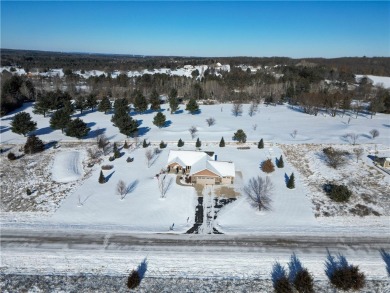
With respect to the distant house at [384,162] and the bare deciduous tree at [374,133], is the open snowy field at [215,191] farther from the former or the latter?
the distant house at [384,162]

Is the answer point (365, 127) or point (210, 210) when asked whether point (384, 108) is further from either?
point (210, 210)

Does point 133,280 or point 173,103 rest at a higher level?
point 173,103

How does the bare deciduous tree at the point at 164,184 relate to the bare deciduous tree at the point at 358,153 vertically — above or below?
below

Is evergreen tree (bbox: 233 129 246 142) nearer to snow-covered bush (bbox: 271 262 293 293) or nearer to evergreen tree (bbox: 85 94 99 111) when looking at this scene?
snow-covered bush (bbox: 271 262 293 293)

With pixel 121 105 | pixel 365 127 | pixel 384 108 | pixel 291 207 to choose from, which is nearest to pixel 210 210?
pixel 291 207

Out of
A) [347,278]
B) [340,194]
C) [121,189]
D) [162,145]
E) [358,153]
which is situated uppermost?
[358,153]

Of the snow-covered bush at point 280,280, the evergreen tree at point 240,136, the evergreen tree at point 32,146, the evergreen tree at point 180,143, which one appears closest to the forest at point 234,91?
the evergreen tree at point 32,146

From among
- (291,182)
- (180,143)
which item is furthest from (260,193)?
(180,143)

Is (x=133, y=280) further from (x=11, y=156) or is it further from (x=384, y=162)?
(x=384, y=162)
